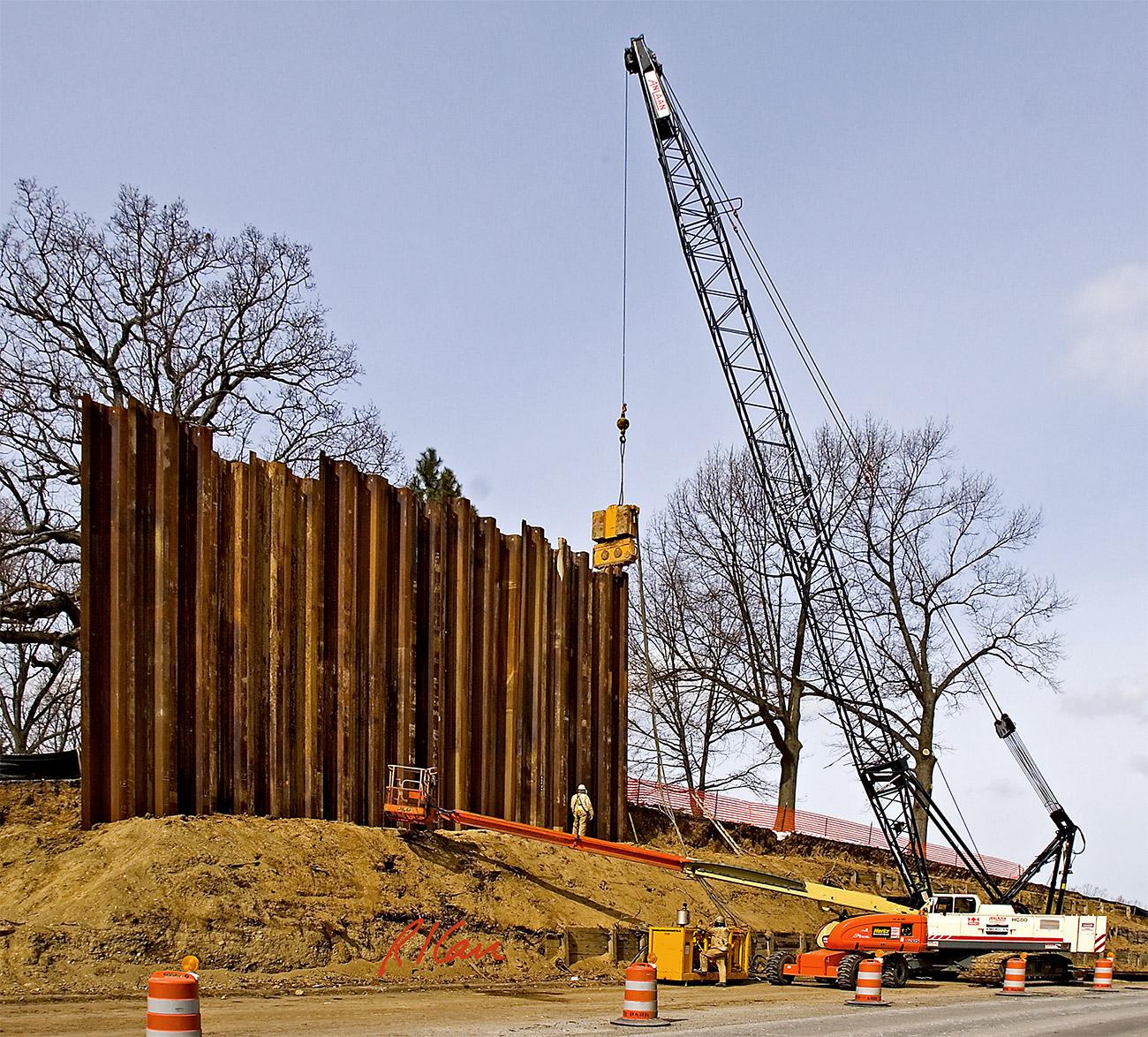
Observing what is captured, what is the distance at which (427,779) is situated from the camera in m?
28.2

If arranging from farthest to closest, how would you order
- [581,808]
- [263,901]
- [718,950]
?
[581,808]
[718,950]
[263,901]

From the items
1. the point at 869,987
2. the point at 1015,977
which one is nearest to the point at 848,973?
the point at 1015,977

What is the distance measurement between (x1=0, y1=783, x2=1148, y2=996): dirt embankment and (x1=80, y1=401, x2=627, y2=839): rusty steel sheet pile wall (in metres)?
1.17

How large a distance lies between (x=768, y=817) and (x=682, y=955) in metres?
24.6

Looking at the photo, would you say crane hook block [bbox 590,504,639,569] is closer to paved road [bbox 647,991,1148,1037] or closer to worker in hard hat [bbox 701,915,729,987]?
worker in hard hat [bbox 701,915,729,987]

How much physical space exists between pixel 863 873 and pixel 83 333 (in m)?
27.0

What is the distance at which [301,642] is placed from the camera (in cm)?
2681

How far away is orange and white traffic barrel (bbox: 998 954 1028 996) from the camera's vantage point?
27438mm

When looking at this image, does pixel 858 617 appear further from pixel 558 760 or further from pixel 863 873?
pixel 558 760

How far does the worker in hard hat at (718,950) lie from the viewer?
25.0 metres

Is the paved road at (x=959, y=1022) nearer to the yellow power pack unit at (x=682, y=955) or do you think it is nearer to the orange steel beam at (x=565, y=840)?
the yellow power pack unit at (x=682, y=955)

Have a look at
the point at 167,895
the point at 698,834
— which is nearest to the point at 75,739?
the point at 698,834

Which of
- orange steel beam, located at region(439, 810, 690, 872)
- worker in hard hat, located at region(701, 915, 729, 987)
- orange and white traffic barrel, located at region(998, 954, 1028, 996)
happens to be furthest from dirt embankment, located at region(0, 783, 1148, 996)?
orange and white traffic barrel, located at region(998, 954, 1028, 996)

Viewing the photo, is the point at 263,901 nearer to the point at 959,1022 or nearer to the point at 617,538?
the point at 959,1022
